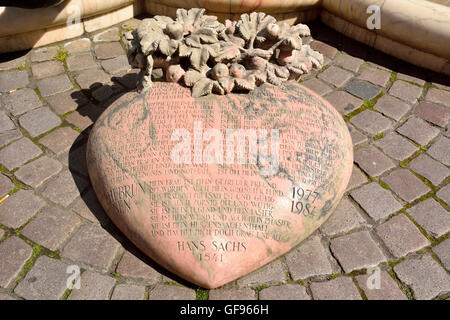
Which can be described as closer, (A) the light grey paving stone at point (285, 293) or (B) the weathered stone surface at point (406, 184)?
(A) the light grey paving stone at point (285, 293)

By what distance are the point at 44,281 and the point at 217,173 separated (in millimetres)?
1283

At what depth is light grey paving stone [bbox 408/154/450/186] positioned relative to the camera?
2.98m

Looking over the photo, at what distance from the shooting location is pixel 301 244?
8.41ft

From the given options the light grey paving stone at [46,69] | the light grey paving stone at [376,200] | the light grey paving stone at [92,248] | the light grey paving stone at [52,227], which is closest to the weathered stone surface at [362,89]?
the light grey paving stone at [376,200]

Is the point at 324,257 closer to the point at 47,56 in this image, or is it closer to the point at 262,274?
the point at 262,274

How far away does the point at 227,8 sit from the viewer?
4.18 meters

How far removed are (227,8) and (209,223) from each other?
2.80 m

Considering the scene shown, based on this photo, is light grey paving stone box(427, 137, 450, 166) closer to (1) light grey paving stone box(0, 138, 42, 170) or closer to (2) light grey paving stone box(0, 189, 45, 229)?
(2) light grey paving stone box(0, 189, 45, 229)

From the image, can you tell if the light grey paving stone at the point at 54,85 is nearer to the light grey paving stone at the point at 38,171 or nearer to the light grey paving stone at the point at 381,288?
the light grey paving stone at the point at 38,171

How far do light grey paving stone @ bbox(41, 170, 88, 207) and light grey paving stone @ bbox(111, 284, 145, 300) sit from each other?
807mm

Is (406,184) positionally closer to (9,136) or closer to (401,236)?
(401,236)

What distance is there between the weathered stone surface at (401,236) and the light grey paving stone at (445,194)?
381 millimetres

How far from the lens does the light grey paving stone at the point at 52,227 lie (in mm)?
2551
